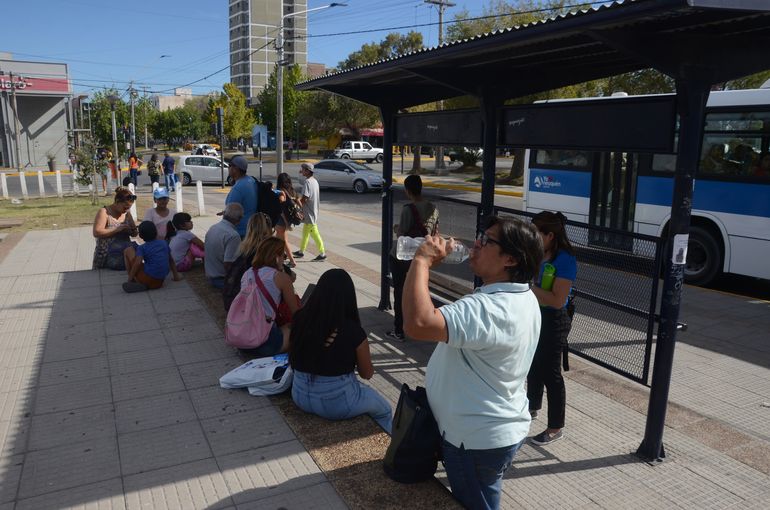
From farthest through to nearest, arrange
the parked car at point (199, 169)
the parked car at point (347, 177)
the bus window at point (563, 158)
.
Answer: the parked car at point (199, 169) → the parked car at point (347, 177) → the bus window at point (563, 158)

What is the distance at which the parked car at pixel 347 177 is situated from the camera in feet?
85.4

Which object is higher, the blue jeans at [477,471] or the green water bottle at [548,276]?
the green water bottle at [548,276]

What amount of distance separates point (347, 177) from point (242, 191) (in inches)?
733

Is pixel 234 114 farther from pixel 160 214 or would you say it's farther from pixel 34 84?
pixel 160 214

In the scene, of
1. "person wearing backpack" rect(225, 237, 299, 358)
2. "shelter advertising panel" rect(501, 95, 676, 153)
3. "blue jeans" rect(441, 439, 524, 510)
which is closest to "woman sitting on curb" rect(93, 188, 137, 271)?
"person wearing backpack" rect(225, 237, 299, 358)

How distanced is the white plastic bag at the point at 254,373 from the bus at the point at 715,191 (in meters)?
5.86

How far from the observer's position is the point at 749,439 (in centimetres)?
457

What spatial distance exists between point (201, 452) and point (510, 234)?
9.04 ft

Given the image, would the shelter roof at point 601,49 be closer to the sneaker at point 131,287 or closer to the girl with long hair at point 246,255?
the girl with long hair at point 246,255

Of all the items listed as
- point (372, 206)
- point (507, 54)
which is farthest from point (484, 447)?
point (372, 206)

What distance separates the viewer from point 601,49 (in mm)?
4898

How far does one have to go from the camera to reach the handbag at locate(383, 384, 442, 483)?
107 inches

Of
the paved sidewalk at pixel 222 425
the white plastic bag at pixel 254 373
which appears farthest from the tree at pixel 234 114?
the white plastic bag at pixel 254 373

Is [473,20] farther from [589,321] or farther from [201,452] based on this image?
[201,452]
